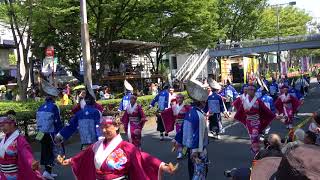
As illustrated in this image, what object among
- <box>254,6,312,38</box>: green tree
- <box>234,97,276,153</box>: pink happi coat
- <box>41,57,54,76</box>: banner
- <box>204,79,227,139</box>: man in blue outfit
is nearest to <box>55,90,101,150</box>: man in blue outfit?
<box>234,97,276,153</box>: pink happi coat

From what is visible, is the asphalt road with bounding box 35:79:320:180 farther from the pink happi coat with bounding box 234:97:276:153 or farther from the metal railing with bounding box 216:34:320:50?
the metal railing with bounding box 216:34:320:50

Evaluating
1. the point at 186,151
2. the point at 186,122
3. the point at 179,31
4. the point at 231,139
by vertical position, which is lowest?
the point at 231,139

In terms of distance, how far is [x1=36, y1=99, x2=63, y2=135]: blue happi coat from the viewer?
1056cm

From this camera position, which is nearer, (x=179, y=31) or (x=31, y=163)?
(x=31, y=163)

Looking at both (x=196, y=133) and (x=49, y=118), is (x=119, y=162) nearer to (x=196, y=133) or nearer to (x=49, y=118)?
(x=196, y=133)

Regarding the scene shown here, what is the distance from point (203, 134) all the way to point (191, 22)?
25214mm

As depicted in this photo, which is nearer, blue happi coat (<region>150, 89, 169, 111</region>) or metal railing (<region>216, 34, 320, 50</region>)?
blue happi coat (<region>150, 89, 169, 111</region>)

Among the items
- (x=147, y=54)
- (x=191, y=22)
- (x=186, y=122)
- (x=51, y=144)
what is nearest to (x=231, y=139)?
(x=51, y=144)

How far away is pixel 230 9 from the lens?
4366 cm

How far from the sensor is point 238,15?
44.7 meters

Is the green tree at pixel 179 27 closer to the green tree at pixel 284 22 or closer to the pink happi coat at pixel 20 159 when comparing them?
the green tree at pixel 284 22

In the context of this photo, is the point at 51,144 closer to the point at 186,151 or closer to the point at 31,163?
the point at 186,151

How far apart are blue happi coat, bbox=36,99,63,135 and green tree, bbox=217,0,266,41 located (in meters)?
32.6

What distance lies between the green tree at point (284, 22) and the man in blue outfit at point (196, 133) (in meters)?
42.4
